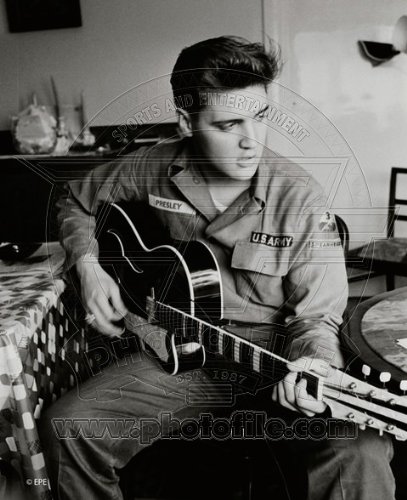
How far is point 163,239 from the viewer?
3.45 ft

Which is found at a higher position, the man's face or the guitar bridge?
the man's face

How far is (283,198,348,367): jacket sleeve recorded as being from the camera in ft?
3.20

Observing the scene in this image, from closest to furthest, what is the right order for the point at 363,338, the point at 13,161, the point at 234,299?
the point at 363,338
the point at 234,299
the point at 13,161

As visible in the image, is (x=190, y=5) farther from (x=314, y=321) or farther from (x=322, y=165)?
(x=314, y=321)

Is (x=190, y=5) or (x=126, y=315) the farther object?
(x=126, y=315)

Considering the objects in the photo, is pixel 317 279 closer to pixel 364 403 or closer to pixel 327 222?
pixel 327 222

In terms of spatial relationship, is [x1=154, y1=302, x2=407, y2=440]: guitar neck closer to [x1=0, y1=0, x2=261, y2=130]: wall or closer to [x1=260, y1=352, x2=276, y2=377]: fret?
[x1=260, y1=352, x2=276, y2=377]: fret

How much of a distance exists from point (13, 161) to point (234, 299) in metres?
0.58

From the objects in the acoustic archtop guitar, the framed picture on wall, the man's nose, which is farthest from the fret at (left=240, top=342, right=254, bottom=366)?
the framed picture on wall

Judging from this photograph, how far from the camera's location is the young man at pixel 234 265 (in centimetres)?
93

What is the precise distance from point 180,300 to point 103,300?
17 centimetres

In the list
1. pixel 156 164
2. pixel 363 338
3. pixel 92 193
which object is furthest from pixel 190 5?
pixel 363 338

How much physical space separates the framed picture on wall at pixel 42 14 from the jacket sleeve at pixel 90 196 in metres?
0.28

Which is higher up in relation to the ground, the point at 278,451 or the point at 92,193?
the point at 92,193
